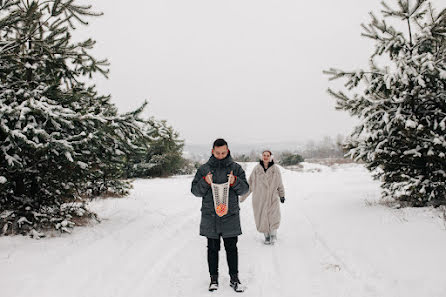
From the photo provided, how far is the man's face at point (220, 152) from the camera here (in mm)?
3770

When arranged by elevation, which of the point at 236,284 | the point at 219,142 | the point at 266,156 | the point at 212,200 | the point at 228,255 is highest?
the point at 219,142

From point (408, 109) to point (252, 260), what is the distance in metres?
5.55

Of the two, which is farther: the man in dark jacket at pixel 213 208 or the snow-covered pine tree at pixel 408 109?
the snow-covered pine tree at pixel 408 109

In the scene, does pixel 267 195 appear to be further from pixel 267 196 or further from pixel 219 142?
pixel 219 142

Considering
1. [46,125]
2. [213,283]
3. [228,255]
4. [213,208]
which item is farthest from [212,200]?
[46,125]

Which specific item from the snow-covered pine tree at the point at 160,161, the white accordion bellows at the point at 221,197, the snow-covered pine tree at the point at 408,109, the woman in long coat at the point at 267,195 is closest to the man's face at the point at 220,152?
the white accordion bellows at the point at 221,197

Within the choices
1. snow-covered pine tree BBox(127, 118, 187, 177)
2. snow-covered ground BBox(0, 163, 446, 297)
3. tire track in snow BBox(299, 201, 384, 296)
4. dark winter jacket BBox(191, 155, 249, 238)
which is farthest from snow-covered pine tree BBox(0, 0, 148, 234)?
snow-covered pine tree BBox(127, 118, 187, 177)

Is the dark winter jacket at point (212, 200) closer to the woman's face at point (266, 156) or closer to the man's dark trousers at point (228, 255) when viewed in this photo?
the man's dark trousers at point (228, 255)

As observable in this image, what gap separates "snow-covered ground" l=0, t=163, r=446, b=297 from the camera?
3.68 m

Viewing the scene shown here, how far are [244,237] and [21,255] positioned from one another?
4.10m

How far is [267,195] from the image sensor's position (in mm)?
5922

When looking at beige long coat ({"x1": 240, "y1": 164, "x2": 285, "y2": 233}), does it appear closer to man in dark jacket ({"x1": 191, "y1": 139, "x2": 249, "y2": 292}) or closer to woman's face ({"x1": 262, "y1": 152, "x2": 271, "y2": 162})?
woman's face ({"x1": 262, "y1": 152, "x2": 271, "y2": 162})

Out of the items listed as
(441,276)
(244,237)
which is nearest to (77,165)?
(244,237)

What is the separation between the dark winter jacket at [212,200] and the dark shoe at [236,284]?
0.57 m
